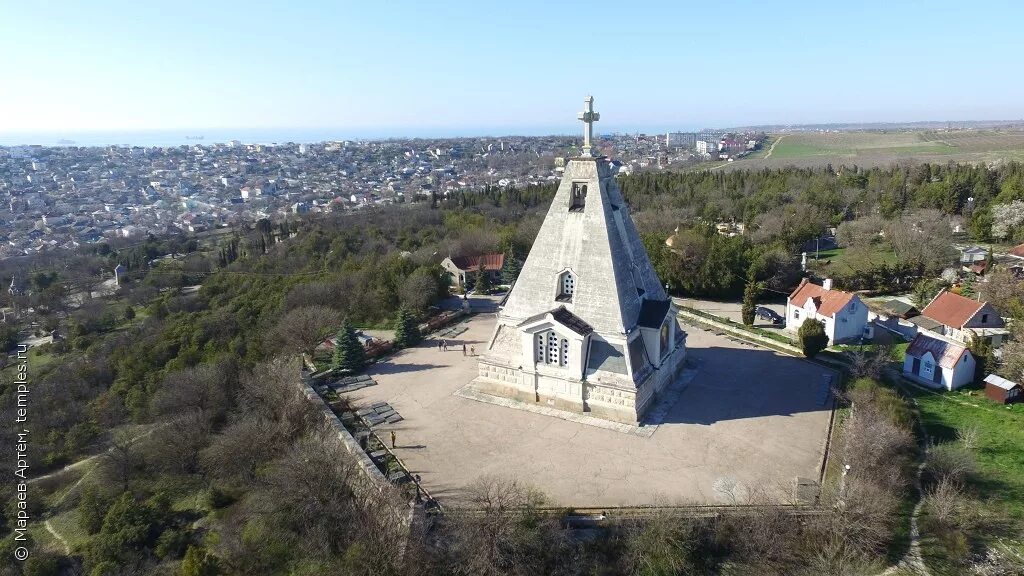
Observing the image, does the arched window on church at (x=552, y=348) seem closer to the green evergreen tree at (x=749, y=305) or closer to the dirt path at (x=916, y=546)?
the dirt path at (x=916, y=546)

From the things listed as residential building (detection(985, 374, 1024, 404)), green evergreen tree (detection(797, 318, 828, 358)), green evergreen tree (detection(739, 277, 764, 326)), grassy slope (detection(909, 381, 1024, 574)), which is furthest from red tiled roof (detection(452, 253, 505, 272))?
residential building (detection(985, 374, 1024, 404))

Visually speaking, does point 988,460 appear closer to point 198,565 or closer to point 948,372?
point 948,372

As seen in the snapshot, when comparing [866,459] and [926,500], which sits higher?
[866,459]

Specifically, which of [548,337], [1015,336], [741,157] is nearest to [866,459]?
[548,337]

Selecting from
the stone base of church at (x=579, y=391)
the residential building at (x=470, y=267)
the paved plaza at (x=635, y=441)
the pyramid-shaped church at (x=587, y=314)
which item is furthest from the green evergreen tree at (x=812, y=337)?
the residential building at (x=470, y=267)

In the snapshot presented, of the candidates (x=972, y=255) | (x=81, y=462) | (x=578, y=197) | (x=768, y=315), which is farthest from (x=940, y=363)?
(x=81, y=462)

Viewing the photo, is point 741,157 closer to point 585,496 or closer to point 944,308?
point 944,308

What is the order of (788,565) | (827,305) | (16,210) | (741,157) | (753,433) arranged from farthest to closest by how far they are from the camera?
1. (741,157)
2. (16,210)
3. (827,305)
4. (753,433)
5. (788,565)
